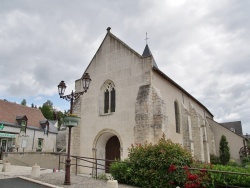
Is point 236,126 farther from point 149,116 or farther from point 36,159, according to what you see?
point 36,159

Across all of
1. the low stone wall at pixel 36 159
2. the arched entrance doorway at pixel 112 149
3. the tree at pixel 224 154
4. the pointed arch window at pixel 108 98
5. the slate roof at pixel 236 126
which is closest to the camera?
the arched entrance doorway at pixel 112 149

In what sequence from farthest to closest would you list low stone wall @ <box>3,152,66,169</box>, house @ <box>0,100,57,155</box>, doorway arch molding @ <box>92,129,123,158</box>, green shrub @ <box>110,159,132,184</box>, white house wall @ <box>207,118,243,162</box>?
house @ <box>0,100,57,155</box>, white house wall @ <box>207,118,243,162</box>, low stone wall @ <box>3,152,66,169</box>, doorway arch molding @ <box>92,129,123,158</box>, green shrub @ <box>110,159,132,184</box>

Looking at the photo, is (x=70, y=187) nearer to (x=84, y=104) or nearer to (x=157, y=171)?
(x=157, y=171)

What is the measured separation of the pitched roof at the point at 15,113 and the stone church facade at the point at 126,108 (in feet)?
54.6

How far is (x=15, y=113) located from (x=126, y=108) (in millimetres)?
23093

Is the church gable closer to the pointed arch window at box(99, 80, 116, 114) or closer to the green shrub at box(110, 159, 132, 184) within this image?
the pointed arch window at box(99, 80, 116, 114)

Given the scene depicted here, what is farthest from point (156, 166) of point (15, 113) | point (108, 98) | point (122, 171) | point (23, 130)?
point (15, 113)

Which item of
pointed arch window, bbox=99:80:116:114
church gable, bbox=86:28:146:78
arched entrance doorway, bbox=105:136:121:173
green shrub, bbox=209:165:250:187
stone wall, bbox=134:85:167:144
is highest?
church gable, bbox=86:28:146:78

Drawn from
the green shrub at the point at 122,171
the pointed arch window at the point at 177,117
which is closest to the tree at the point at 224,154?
the pointed arch window at the point at 177,117

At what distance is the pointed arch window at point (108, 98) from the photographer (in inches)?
620

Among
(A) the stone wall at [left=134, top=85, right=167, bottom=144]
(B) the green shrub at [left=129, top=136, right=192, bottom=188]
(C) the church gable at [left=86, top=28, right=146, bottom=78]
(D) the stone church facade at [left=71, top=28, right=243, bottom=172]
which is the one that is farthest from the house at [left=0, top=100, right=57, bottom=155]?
(B) the green shrub at [left=129, top=136, right=192, bottom=188]

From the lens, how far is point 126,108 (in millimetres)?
14570

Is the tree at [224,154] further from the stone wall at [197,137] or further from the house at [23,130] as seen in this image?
the house at [23,130]

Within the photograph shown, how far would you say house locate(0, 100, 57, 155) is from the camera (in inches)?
1117
